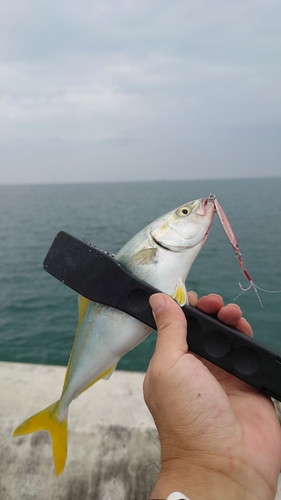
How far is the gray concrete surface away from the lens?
2.96m

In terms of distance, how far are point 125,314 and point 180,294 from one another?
41 cm

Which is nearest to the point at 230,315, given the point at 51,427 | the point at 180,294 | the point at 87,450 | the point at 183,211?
the point at 180,294

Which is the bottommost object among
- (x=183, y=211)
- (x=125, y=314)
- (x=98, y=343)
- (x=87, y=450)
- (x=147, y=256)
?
(x=87, y=450)

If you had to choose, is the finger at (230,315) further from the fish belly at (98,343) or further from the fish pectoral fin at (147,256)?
Result: the fish pectoral fin at (147,256)

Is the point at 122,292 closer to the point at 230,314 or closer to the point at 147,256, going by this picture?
the point at 147,256

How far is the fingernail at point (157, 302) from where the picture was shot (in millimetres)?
2121

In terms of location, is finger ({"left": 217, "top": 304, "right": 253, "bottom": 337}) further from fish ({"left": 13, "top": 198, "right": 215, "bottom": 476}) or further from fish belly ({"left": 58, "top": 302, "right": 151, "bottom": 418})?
fish belly ({"left": 58, "top": 302, "right": 151, "bottom": 418})

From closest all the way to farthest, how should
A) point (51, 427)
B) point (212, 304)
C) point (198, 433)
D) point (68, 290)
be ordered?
point (198, 433) < point (51, 427) < point (212, 304) < point (68, 290)

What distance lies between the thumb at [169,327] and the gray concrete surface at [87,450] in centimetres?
163

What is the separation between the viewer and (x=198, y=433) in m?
1.94

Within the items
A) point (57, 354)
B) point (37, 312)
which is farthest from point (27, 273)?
point (57, 354)

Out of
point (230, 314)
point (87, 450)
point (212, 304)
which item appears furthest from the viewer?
point (87, 450)

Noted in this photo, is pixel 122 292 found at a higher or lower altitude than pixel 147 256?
lower

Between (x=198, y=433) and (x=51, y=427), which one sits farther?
(x=51, y=427)
